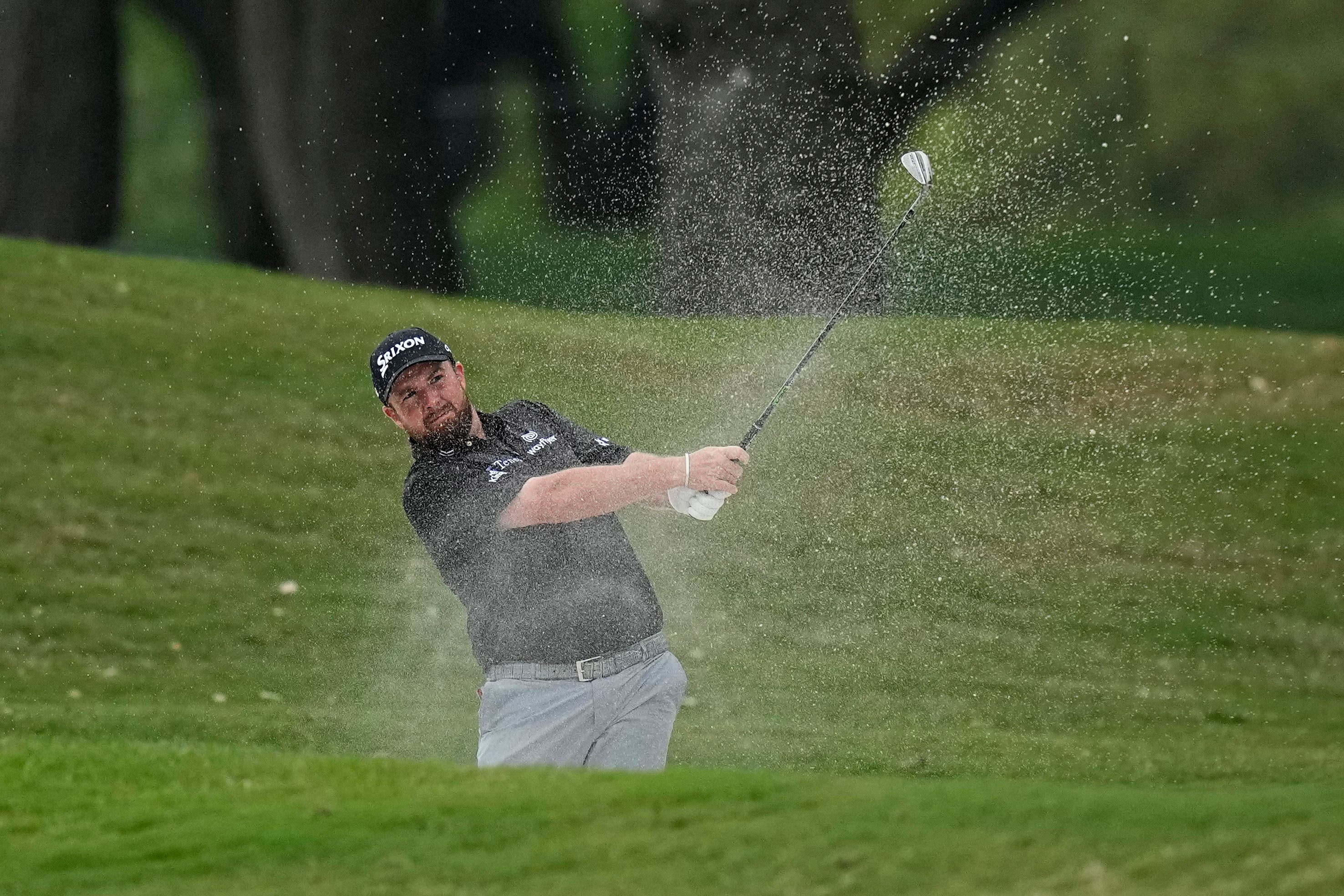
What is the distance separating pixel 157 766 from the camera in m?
6.69

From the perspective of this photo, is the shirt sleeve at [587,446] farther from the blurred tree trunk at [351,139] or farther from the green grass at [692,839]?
the blurred tree trunk at [351,139]

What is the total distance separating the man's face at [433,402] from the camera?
19.6ft

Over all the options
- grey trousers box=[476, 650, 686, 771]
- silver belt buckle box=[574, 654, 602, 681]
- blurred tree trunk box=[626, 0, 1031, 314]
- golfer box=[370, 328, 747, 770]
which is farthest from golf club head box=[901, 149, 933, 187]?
blurred tree trunk box=[626, 0, 1031, 314]

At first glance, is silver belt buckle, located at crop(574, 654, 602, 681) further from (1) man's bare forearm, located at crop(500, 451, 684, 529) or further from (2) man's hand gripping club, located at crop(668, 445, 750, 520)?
(2) man's hand gripping club, located at crop(668, 445, 750, 520)

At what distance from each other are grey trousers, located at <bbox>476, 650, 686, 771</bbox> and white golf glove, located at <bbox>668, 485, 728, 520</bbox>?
529 mm

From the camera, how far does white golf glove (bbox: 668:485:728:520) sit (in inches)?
227

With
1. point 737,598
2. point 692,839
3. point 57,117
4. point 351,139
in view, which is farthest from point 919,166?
point 57,117

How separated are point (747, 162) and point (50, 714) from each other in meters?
10.6

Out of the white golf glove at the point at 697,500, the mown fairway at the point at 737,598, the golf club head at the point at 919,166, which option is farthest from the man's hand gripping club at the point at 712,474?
the golf club head at the point at 919,166

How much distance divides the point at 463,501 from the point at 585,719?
79 cm

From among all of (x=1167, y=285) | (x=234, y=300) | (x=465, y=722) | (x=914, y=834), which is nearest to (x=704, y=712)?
(x=465, y=722)

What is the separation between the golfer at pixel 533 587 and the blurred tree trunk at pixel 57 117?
567 inches

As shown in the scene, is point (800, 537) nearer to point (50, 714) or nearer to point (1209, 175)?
point (50, 714)

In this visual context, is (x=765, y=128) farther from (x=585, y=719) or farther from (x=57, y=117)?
(x=585, y=719)
